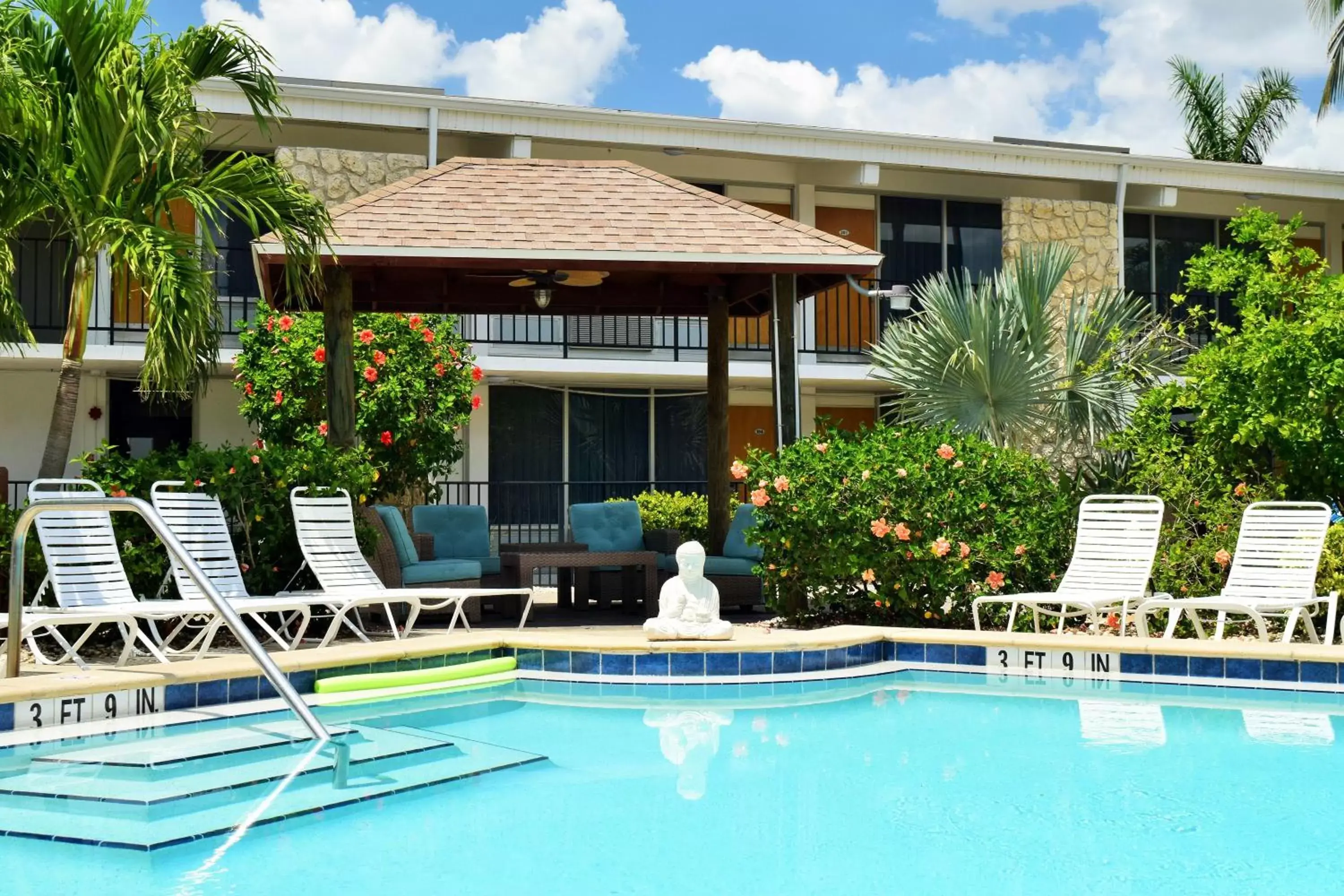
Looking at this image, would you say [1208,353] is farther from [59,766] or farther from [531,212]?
[59,766]

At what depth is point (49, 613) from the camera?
23.8 ft

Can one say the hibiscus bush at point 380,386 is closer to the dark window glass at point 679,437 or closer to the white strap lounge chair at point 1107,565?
the dark window glass at point 679,437

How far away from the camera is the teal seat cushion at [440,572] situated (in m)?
10.8

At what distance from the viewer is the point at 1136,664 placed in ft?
28.0

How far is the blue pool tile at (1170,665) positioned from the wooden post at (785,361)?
333cm

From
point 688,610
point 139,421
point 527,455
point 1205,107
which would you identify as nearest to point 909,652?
point 688,610

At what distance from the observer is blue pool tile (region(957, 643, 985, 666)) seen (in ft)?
29.3

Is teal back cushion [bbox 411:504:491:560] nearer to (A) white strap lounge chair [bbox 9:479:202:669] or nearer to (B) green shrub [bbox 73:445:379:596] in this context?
(B) green shrub [bbox 73:445:379:596]

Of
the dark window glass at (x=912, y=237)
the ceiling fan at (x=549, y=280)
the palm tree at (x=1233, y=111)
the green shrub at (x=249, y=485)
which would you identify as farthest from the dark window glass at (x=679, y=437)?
the palm tree at (x=1233, y=111)

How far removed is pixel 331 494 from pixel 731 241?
11.5ft

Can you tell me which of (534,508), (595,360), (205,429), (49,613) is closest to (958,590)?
(49,613)

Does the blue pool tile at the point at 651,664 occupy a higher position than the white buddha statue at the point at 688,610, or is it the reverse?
the white buddha statue at the point at 688,610

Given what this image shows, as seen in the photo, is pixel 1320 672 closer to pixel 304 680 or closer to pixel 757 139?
pixel 304 680

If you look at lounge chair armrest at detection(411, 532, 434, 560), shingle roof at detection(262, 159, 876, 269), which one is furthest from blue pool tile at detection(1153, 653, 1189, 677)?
lounge chair armrest at detection(411, 532, 434, 560)
